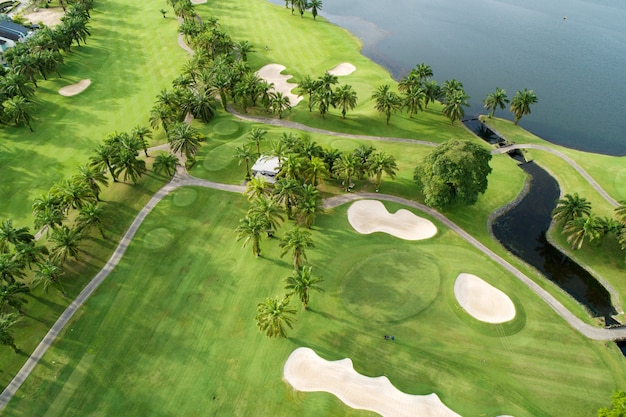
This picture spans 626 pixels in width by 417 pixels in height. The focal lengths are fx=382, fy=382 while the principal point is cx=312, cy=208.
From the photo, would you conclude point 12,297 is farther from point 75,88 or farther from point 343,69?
point 343,69

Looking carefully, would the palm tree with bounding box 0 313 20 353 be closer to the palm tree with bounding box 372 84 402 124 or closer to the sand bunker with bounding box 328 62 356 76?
the palm tree with bounding box 372 84 402 124

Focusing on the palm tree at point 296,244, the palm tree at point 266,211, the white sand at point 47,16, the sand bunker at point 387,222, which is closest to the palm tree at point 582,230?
the sand bunker at point 387,222

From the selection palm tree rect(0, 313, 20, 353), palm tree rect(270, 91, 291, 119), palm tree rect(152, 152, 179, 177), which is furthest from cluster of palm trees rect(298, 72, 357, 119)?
palm tree rect(0, 313, 20, 353)

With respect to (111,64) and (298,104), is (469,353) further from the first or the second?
(111,64)

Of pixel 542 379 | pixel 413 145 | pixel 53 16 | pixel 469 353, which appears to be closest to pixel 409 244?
pixel 469 353

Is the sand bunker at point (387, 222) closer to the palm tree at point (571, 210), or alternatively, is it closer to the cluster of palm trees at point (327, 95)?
the palm tree at point (571, 210)
